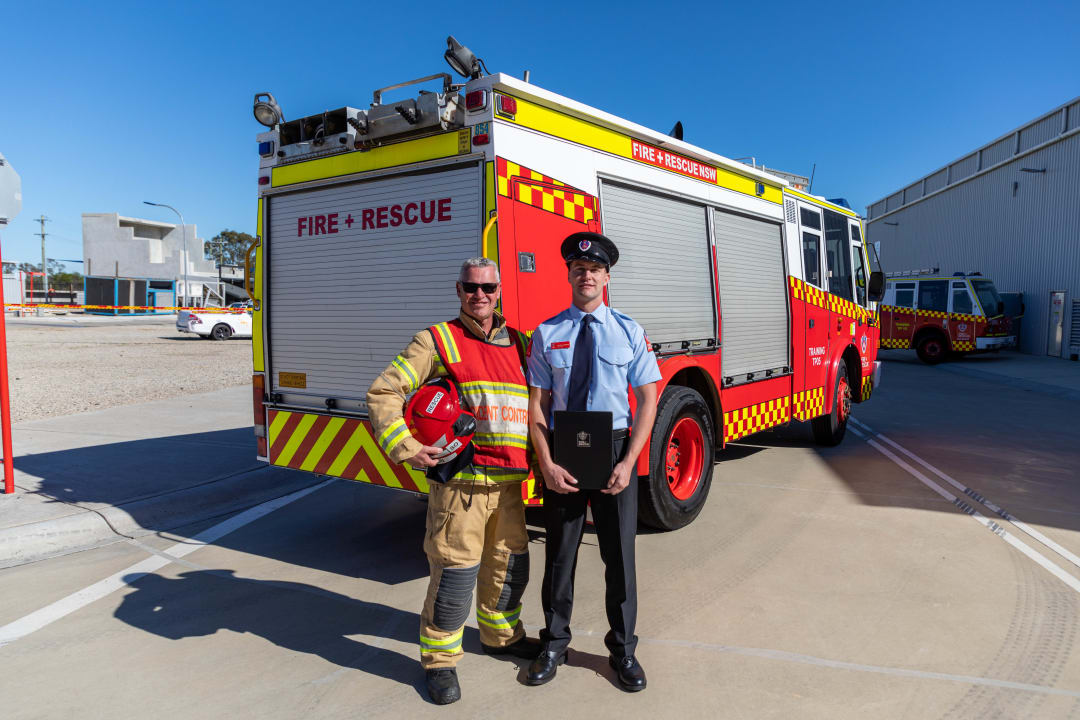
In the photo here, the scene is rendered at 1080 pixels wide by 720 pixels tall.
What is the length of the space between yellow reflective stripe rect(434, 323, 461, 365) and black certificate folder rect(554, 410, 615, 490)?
1.67ft

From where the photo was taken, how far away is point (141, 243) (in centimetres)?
6412

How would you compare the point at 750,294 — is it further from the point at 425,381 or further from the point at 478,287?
the point at 425,381

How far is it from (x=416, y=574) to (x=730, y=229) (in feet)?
12.5

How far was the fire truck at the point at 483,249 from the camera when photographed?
400 centimetres

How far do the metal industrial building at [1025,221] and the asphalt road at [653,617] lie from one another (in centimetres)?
1840

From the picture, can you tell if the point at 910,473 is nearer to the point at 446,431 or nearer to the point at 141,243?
the point at 446,431

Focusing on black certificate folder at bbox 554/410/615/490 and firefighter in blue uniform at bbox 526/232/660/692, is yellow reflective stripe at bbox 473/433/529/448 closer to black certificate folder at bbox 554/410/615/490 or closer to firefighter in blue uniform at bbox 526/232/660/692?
firefighter in blue uniform at bbox 526/232/660/692

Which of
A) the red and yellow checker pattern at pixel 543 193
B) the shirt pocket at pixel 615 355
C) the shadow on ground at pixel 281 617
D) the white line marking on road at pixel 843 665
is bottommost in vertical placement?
the white line marking on road at pixel 843 665

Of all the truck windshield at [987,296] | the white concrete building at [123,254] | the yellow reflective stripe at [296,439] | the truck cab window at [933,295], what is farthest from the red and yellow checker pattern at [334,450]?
the white concrete building at [123,254]

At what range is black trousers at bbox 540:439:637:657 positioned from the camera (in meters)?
3.04

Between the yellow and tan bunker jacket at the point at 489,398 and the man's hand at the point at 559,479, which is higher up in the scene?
the yellow and tan bunker jacket at the point at 489,398

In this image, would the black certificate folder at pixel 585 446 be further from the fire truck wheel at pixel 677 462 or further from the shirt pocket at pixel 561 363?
the fire truck wheel at pixel 677 462

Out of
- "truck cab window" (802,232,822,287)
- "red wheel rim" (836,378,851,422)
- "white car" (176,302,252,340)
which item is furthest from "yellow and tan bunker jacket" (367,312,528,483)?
"white car" (176,302,252,340)

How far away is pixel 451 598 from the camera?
2.98 meters
